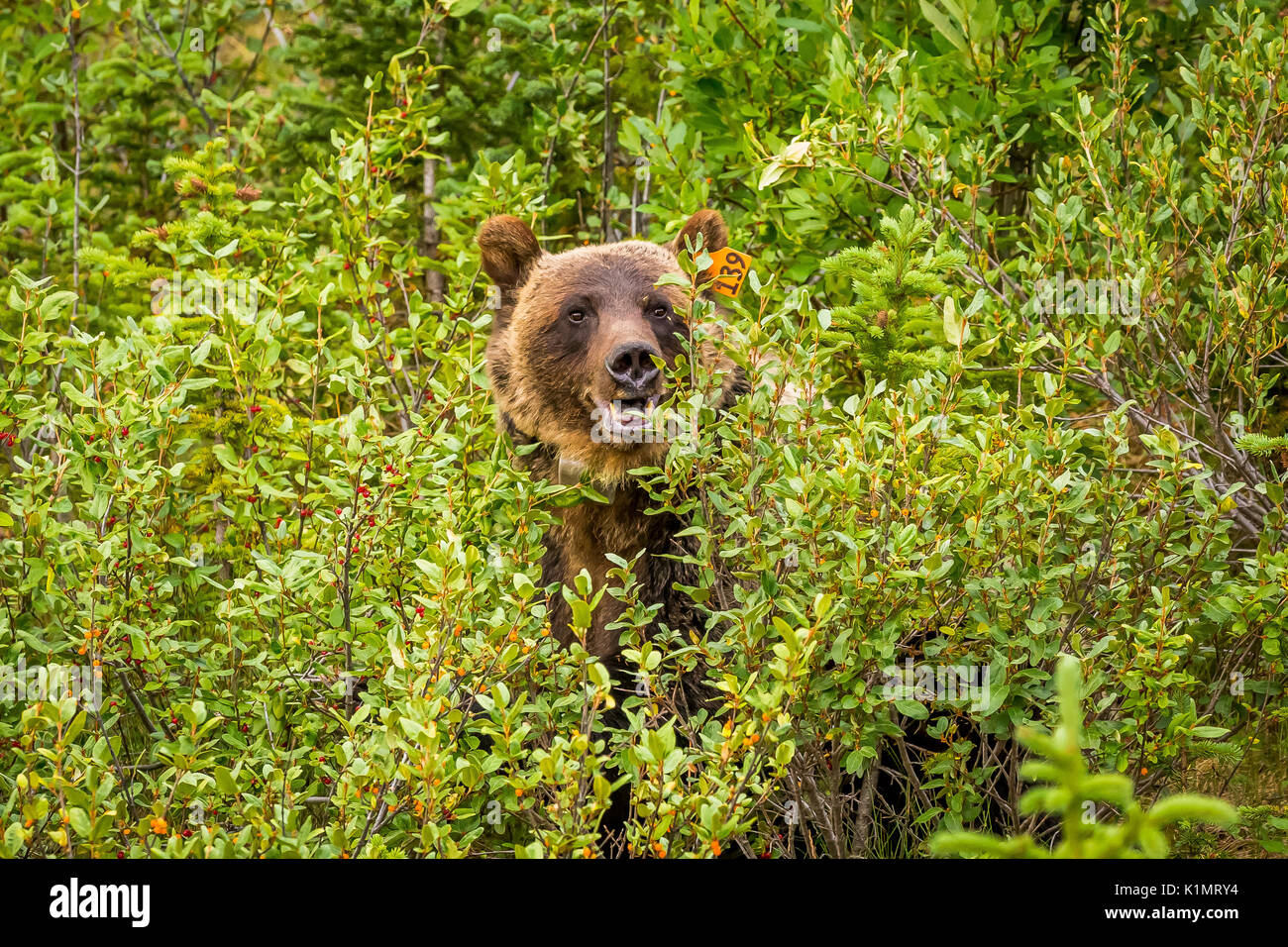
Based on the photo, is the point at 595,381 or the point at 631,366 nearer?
the point at 631,366

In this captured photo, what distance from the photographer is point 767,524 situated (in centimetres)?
336

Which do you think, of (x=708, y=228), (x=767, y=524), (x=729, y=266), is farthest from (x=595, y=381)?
(x=767, y=524)

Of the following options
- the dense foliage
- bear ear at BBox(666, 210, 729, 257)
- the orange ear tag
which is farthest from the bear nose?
bear ear at BBox(666, 210, 729, 257)

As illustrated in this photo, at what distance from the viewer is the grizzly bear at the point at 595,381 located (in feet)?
13.8

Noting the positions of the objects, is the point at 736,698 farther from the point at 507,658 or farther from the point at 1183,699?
the point at 1183,699

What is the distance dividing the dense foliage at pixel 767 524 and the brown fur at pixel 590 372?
0.82ft

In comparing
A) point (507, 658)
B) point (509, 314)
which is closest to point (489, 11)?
point (509, 314)

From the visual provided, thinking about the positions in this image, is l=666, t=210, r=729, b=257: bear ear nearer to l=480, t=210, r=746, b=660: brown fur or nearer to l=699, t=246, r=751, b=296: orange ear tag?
l=480, t=210, r=746, b=660: brown fur

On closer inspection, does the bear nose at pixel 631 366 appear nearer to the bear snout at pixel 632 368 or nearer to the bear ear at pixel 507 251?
the bear snout at pixel 632 368

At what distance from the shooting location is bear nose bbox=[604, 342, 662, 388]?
415 cm

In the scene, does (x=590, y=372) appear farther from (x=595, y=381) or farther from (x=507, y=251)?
(x=507, y=251)

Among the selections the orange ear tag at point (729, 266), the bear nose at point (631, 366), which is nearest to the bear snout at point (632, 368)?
the bear nose at point (631, 366)

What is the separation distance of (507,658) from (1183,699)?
1862mm

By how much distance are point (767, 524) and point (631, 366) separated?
1.04 metres
